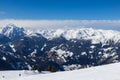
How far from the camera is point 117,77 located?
2800 cm

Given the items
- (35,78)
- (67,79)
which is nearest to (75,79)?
(67,79)

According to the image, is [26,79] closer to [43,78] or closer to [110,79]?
[43,78]

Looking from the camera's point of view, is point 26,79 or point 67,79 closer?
point 67,79

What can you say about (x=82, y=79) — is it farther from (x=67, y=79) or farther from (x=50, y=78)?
(x=50, y=78)

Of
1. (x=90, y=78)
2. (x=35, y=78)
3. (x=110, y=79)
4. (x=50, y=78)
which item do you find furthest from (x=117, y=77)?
(x=35, y=78)

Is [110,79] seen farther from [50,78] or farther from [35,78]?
[35,78]

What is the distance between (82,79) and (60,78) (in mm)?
2875

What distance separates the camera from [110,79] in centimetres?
2747

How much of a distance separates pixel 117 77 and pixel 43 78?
8.38m

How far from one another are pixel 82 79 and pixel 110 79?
10.2 ft

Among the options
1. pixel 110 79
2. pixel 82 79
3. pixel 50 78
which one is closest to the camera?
pixel 110 79

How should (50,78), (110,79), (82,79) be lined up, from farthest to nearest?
(50,78) < (82,79) < (110,79)

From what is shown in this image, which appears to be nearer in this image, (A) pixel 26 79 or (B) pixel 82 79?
(B) pixel 82 79

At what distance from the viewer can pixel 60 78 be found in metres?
31.0
